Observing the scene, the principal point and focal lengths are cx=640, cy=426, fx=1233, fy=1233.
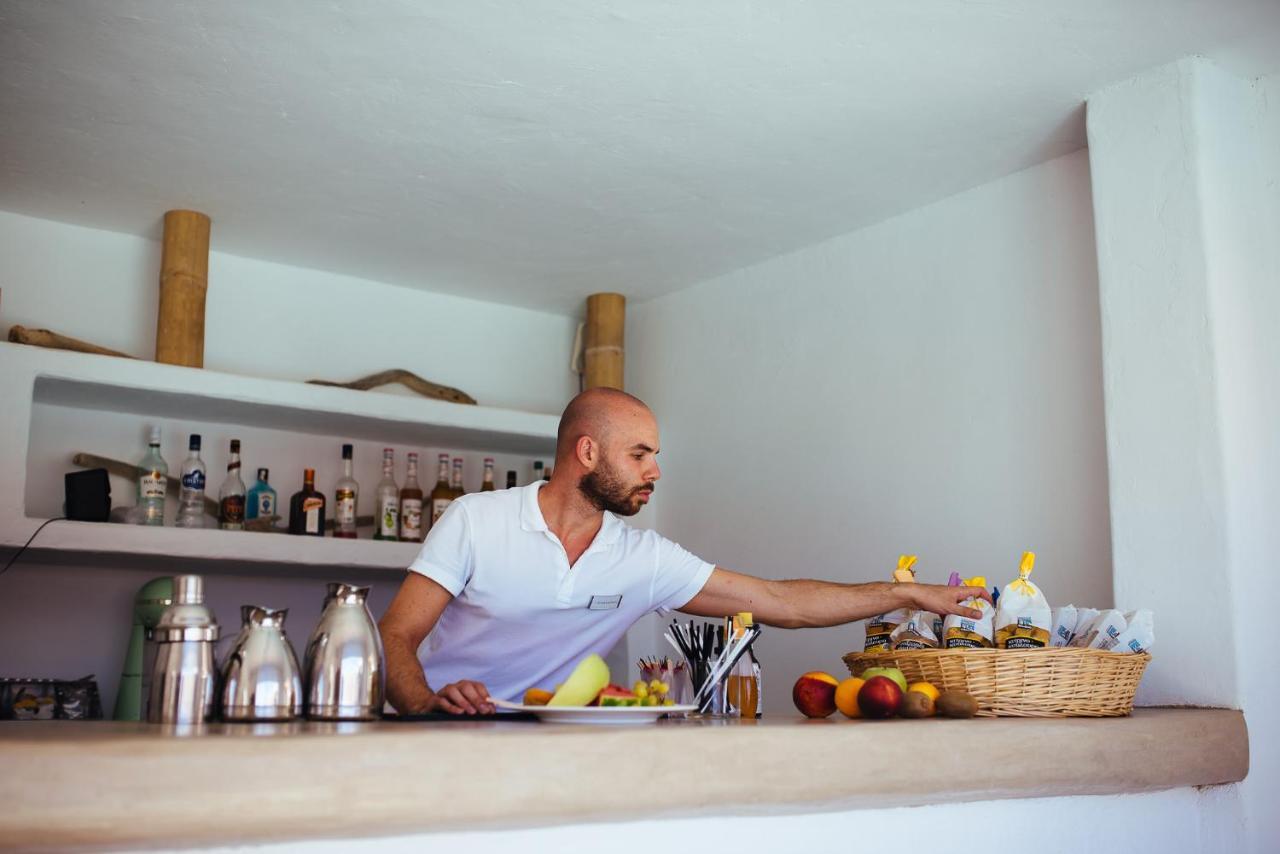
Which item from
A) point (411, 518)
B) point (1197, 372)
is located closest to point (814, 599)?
point (1197, 372)

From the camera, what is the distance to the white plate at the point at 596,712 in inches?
55.3

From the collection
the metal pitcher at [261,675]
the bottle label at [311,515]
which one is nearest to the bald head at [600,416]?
the metal pitcher at [261,675]

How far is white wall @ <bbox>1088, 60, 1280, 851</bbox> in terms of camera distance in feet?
6.88

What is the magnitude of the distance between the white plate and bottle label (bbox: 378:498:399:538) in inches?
77.3

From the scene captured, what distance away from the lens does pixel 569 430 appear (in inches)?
92.3

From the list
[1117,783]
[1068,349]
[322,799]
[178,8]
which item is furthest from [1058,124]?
[322,799]

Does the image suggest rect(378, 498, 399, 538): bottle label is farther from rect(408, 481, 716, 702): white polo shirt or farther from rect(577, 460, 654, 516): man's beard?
rect(577, 460, 654, 516): man's beard

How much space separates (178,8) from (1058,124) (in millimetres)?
1694

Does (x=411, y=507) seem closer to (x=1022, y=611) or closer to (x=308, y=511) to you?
(x=308, y=511)

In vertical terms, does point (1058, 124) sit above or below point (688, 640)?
above

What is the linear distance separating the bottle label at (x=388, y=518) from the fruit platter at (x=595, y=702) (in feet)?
6.10

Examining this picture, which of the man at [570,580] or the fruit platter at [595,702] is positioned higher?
the man at [570,580]

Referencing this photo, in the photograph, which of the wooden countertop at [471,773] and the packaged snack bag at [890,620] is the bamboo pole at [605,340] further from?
the wooden countertop at [471,773]

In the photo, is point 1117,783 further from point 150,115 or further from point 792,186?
point 150,115
